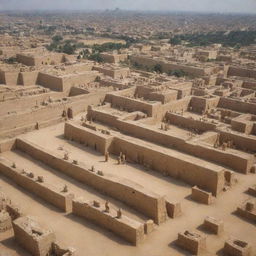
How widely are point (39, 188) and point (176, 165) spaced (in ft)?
22.7

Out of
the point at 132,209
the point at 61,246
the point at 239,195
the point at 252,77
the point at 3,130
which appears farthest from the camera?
the point at 252,77

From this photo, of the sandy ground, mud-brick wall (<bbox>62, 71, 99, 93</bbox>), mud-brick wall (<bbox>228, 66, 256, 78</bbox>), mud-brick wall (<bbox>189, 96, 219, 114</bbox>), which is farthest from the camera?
mud-brick wall (<bbox>228, 66, 256, 78</bbox>)

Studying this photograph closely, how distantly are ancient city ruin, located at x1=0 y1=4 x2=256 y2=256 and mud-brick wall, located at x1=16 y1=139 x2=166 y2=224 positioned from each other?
5cm

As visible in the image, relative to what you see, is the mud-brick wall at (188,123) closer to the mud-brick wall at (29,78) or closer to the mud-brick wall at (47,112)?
the mud-brick wall at (47,112)

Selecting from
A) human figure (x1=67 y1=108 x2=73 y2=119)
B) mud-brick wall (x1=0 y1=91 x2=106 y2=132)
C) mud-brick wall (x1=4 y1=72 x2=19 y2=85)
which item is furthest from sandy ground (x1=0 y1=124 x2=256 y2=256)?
mud-brick wall (x1=4 y1=72 x2=19 y2=85)

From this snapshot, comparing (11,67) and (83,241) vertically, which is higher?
(11,67)

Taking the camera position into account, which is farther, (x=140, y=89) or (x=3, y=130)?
(x=140, y=89)

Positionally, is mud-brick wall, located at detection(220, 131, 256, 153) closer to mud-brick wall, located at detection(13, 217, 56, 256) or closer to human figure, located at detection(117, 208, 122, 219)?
human figure, located at detection(117, 208, 122, 219)

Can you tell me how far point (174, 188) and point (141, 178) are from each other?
186 cm

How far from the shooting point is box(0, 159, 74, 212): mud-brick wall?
16.3m

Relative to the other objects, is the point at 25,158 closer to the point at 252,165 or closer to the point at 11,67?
the point at 252,165

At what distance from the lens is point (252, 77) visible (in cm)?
4297

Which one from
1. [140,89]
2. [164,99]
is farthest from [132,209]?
[140,89]

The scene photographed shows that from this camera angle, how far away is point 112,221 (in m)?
14.7
